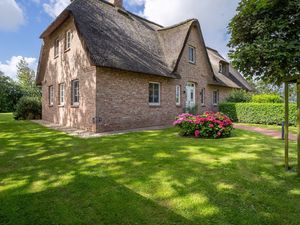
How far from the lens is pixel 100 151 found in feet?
22.5

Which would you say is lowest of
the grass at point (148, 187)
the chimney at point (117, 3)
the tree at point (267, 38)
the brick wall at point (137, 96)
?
the grass at point (148, 187)

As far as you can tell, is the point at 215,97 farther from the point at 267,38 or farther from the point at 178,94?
the point at 267,38

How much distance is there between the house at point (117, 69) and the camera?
11.3 m

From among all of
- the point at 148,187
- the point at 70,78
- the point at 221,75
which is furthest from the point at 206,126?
the point at 221,75

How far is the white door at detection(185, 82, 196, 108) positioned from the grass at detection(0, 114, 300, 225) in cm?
1032

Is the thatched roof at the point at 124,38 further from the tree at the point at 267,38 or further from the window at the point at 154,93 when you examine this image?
the tree at the point at 267,38

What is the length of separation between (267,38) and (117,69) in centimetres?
794

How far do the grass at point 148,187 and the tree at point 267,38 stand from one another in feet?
19.4

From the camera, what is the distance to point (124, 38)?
1367 cm

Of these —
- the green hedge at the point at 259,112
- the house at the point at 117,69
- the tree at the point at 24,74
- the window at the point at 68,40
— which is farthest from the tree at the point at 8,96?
the green hedge at the point at 259,112

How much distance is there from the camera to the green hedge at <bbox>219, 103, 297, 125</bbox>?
15.7 meters

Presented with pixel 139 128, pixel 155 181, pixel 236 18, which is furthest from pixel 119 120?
pixel 236 18

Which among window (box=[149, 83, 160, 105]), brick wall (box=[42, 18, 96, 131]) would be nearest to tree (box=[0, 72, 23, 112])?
brick wall (box=[42, 18, 96, 131])

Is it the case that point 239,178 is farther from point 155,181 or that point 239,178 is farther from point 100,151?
point 100,151
